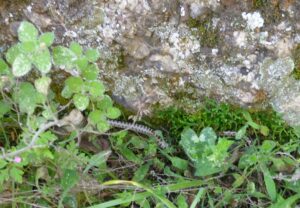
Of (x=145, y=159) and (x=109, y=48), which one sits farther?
(x=145, y=159)

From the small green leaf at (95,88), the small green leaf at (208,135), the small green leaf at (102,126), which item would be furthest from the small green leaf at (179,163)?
the small green leaf at (95,88)

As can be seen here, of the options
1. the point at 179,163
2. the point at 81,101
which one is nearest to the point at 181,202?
the point at 179,163

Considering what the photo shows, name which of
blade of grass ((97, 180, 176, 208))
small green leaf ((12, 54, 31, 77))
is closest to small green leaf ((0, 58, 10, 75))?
small green leaf ((12, 54, 31, 77))

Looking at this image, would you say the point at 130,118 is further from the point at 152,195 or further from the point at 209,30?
the point at 209,30

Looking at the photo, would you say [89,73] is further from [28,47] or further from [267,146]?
[267,146]

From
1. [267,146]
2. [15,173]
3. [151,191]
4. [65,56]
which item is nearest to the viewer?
[65,56]

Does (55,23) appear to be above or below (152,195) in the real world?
above

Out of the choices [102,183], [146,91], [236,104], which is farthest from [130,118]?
[236,104]
